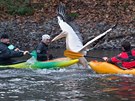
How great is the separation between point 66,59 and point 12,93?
16.1 ft

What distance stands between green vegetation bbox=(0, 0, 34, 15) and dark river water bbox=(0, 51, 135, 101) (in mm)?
10679

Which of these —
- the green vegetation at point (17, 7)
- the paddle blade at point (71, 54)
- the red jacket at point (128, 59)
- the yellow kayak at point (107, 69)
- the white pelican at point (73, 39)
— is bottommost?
the yellow kayak at point (107, 69)

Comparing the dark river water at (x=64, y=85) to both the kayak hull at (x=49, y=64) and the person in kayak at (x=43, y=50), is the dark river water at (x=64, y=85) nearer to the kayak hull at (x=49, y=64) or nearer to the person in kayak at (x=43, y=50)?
the kayak hull at (x=49, y=64)

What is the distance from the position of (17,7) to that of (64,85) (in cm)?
1442

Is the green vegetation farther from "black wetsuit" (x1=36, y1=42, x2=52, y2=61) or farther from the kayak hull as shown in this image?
the kayak hull

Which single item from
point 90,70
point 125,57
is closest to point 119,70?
point 125,57

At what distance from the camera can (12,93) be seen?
37.3 ft

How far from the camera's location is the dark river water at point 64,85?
1094 cm

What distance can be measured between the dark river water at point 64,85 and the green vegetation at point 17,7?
10679 mm

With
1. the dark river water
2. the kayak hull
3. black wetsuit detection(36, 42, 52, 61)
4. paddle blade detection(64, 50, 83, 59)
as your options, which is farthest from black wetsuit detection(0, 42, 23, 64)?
paddle blade detection(64, 50, 83, 59)

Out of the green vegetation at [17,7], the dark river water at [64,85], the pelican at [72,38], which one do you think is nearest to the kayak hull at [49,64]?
the dark river water at [64,85]

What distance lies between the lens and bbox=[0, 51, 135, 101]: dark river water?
1094cm

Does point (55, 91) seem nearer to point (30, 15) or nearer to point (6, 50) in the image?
point (6, 50)

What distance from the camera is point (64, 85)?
41.0 feet
